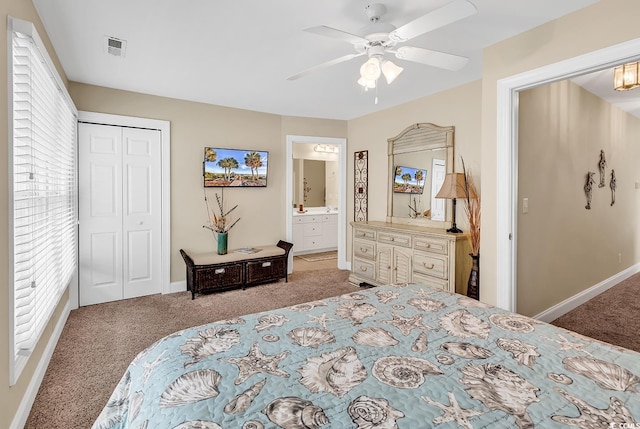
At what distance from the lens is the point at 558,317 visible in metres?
3.25

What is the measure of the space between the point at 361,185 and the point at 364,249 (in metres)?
1.19

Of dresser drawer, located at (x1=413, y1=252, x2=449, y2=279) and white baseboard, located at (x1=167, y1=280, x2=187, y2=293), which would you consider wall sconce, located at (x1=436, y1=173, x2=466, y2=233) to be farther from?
white baseboard, located at (x1=167, y1=280, x2=187, y2=293)

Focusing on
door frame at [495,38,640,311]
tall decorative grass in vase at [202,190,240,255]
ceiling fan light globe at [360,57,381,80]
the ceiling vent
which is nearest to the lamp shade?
door frame at [495,38,640,311]

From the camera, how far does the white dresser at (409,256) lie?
10.6ft

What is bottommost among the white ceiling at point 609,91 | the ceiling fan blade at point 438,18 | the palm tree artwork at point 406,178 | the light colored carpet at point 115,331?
the light colored carpet at point 115,331

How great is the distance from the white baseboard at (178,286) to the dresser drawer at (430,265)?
9.37ft

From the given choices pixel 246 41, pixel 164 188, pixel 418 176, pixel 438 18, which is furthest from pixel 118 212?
pixel 438 18

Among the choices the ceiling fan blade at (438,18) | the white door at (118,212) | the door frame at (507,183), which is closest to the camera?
the ceiling fan blade at (438,18)

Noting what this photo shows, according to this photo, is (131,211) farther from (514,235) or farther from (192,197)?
(514,235)

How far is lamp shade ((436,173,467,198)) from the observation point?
130 inches

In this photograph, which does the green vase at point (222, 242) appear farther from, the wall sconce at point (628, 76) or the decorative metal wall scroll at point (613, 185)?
the decorative metal wall scroll at point (613, 185)

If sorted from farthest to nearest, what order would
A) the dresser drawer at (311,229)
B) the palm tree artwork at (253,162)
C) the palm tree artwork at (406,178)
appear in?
the dresser drawer at (311,229) → the palm tree artwork at (253,162) → the palm tree artwork at (406,178)

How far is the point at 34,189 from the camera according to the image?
200 cm

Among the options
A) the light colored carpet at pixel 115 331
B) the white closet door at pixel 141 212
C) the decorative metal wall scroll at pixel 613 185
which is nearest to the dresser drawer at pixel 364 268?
the light colored carpet at pixel 115 331
